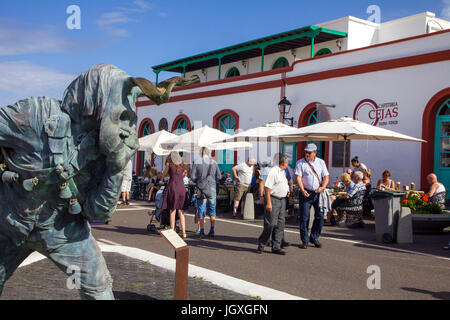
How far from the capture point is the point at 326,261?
7.43 m

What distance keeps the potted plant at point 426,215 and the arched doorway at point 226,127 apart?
11744 millimetres

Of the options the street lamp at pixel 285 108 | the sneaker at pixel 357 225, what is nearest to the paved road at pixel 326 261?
the sneaker at pixel 357 225

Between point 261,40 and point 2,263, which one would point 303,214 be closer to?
point 2,263

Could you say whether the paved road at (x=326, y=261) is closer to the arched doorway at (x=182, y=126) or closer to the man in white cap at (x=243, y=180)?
the man in white cap at (x=243, y=180)

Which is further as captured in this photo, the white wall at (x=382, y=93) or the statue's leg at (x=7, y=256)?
the white wall at (x=382, y=93)

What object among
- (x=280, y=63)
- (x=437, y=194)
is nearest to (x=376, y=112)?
(x=437, y=194)

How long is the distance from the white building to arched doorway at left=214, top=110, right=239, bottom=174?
0.05 meters

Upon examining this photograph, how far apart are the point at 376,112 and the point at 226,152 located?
28.4ft

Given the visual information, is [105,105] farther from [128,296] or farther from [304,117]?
[304,117]

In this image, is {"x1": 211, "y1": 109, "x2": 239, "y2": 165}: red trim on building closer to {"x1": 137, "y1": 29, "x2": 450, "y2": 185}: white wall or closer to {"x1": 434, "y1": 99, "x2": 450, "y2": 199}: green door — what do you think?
{"x1": 137, "y1": 29, "x2": 450, "y2": 185}: white wall

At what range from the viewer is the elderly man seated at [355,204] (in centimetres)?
1173
